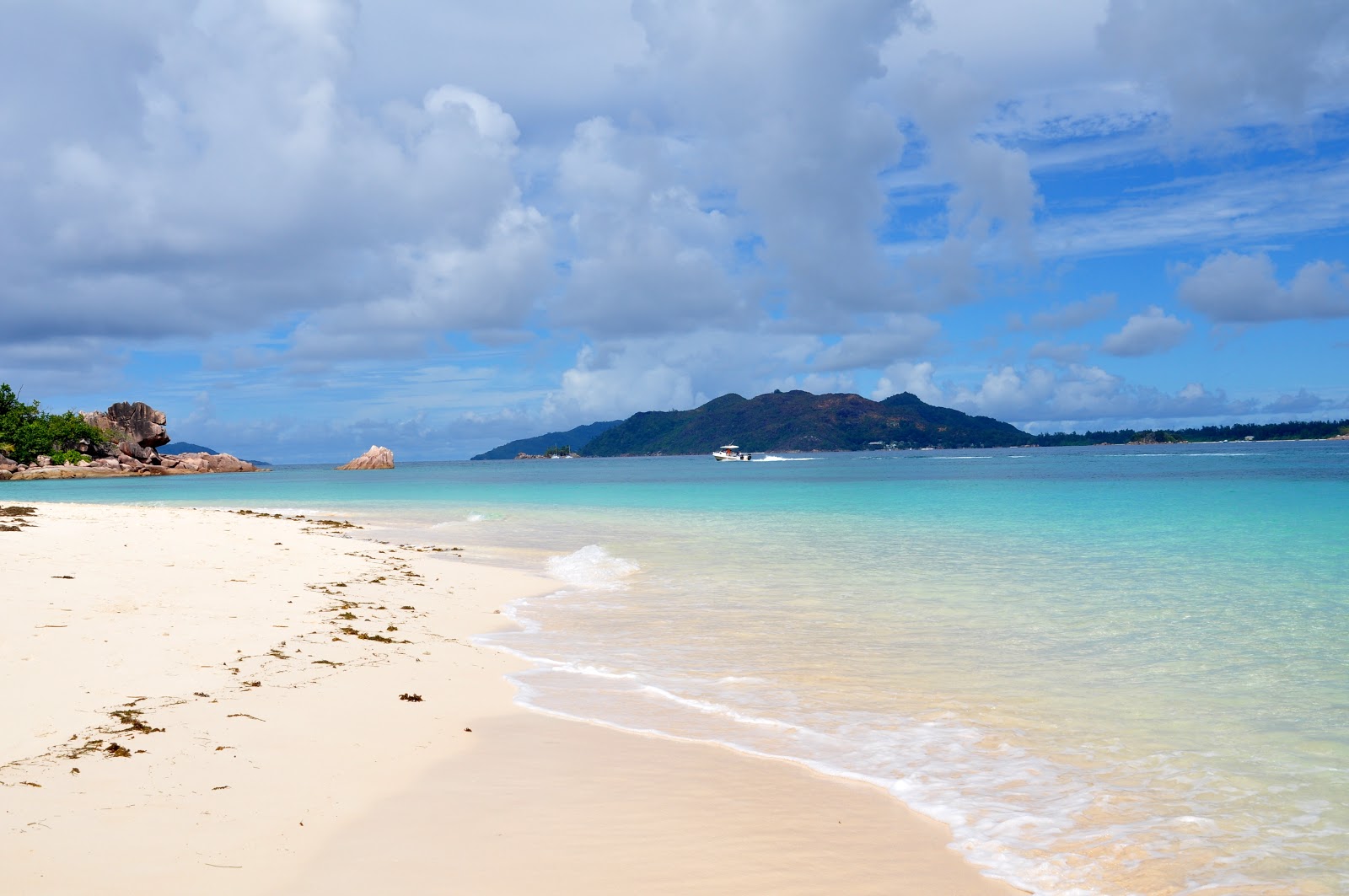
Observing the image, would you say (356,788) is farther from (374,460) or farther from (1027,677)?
(374,460)

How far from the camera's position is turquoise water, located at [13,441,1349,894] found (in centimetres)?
594

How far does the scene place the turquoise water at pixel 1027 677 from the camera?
594 cm

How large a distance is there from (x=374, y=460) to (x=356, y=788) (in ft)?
629

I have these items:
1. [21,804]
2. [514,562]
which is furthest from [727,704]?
[514,562]

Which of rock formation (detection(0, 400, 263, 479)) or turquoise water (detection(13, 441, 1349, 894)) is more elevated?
rock formation (detection(0, 400, 263, 479))

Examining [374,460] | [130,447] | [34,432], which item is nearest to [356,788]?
[34,432]

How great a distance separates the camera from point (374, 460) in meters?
187

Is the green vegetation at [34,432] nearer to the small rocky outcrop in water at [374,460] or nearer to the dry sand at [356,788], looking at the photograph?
the small rocky outcrop in water at [374,460]

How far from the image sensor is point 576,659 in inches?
451

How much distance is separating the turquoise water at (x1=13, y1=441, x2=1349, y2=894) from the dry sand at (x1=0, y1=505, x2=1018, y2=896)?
91 centimetres

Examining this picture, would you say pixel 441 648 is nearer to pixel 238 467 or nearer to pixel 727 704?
pixel 727 704

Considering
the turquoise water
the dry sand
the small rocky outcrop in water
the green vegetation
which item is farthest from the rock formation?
the dry sand

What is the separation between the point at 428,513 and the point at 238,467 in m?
140

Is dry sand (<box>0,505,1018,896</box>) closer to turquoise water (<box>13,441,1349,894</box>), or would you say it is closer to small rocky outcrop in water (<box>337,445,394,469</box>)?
turquoise water (<box>13,441,1349,894</box>)
